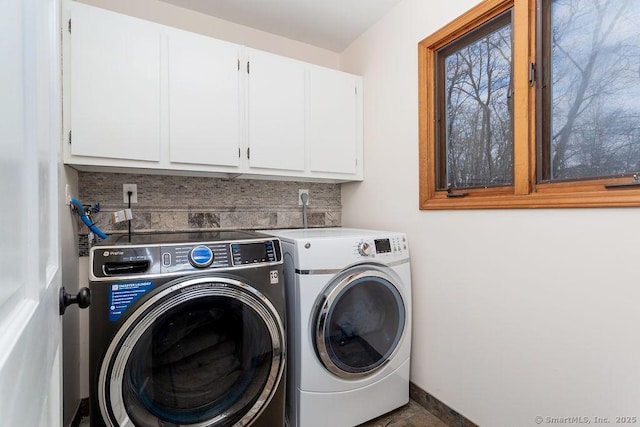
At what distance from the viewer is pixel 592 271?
1146 millimetres

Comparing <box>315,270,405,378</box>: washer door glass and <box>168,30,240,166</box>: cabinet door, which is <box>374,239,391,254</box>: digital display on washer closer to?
<box>315,270,405,378</box>: washer door glass

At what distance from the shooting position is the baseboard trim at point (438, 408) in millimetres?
1595

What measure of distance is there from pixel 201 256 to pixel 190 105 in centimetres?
90

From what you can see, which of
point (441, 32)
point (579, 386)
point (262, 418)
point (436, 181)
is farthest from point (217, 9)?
point (579, 386)

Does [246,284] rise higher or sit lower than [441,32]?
lower

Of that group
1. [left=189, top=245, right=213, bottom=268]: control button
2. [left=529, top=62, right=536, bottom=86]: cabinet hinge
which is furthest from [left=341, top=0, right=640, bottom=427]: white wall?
[left=189, top=245, right=213, bottom=268]: control button

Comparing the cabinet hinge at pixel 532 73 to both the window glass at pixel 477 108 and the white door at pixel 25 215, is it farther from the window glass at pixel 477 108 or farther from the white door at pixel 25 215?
the white door at pixel 25 215

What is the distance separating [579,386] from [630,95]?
1.09 metres

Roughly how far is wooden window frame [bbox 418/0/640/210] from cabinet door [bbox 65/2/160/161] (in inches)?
60.1

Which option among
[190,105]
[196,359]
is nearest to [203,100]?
[190,105]

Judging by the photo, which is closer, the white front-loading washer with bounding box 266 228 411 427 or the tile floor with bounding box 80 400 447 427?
the white front-loading washer with bounding box 266 228 411 427

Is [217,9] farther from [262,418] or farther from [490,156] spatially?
[262,418]

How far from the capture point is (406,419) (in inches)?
67.1

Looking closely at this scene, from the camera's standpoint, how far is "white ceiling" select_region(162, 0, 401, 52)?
6.36 feet
